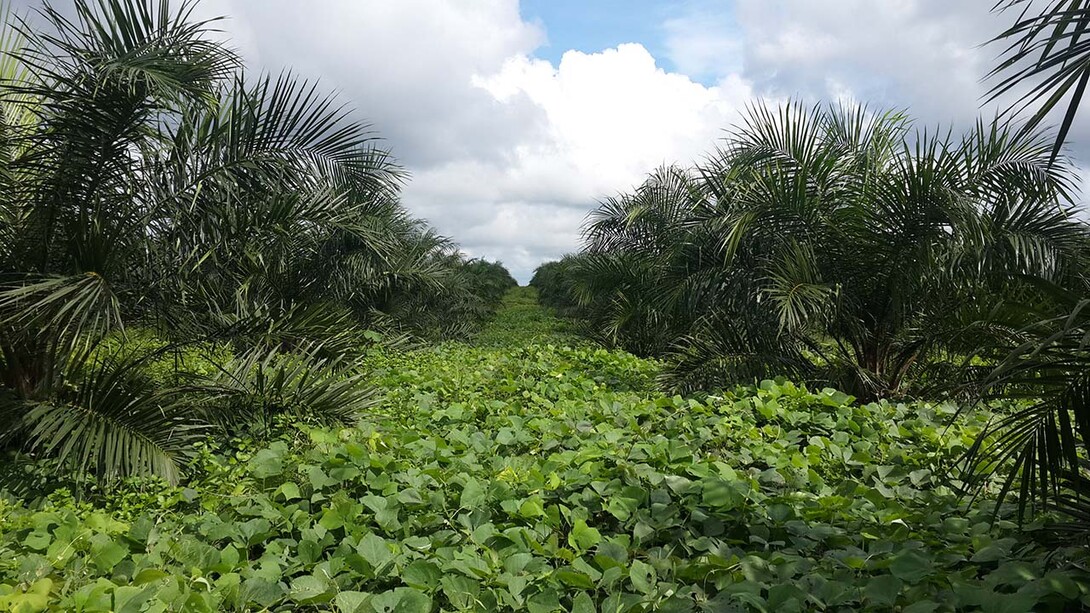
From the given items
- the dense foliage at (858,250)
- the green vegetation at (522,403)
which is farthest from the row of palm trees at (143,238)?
the dense foliage at (858,250)

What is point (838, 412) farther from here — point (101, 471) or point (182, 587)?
point (101, 471)

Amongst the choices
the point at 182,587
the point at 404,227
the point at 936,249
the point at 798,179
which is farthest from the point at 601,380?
the point at 404,227

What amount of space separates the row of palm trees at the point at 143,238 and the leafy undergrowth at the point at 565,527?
0.34 metres

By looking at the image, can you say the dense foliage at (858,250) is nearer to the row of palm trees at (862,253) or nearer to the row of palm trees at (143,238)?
the row of palm trees at (862,253)

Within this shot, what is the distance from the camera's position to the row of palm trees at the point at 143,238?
11.6 ft

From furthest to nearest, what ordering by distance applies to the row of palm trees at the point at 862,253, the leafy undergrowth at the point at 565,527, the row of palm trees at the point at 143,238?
the row of palm trees at the point at 862,253 → the row of palm trees at the point at 143,238 → the leafy undergrowth at the point at 565,527

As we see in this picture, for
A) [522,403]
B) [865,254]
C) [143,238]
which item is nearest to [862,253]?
[865,254]

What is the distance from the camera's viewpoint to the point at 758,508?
2.94m

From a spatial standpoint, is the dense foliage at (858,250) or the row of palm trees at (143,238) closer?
the row of palm trees at (143,238)

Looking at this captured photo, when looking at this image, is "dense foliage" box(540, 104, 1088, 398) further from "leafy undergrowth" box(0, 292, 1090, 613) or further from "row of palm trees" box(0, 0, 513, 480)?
"row of palm trees" box(0, 0, 513, 480)

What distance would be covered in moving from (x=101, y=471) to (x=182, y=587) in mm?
1665

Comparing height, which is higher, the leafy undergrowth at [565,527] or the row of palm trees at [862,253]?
the row of palm trees at [862,253]

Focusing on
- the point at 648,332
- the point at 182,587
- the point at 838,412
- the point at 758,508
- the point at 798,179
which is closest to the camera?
the point at 182,587

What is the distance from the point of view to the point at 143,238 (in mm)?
3973
